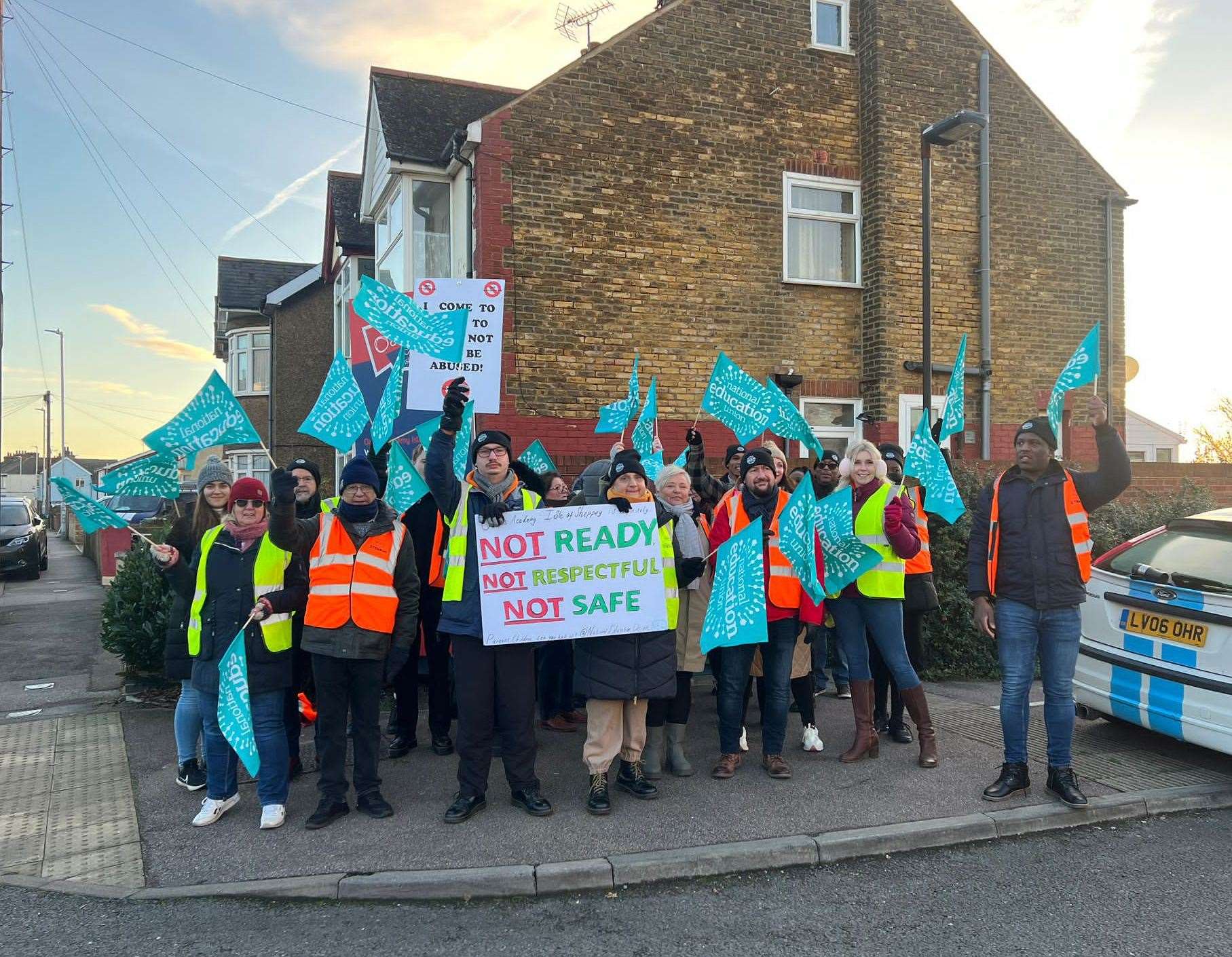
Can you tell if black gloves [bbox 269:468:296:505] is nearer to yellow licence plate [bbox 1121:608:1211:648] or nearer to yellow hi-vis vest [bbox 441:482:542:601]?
yellow hi-vis vest [bbox 441:482:542:601]

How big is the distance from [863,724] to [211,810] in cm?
371

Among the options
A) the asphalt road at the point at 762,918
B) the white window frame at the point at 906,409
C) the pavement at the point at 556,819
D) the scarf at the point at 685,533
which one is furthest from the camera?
the white window frame at the point at 906,409

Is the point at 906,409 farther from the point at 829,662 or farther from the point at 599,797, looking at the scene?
the point at 599,797

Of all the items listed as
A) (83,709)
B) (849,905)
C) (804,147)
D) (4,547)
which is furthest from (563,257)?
(4,547)

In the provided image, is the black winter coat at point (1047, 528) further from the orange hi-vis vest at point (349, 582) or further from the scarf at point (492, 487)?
the orange hi-vis vest at point (349, 582)

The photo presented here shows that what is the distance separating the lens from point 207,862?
435 cm

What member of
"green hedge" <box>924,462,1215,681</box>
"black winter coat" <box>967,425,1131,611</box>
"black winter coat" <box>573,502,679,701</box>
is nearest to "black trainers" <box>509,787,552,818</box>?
"black winter coat" <box>573,502,679,701</box>

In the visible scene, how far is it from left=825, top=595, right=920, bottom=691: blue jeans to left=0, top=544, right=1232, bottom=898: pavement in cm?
56

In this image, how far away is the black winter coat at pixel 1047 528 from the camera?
4914 millimetres

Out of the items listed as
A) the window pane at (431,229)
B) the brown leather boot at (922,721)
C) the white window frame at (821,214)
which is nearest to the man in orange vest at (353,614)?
the brown leather boot at (922,721)

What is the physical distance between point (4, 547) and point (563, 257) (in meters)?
14.0

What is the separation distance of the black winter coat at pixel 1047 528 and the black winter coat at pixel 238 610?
3.74 m

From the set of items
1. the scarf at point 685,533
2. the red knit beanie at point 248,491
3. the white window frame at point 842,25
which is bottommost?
the scarf at point 685,533

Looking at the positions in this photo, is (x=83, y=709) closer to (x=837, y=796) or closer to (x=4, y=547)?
(x=837, y=796)
